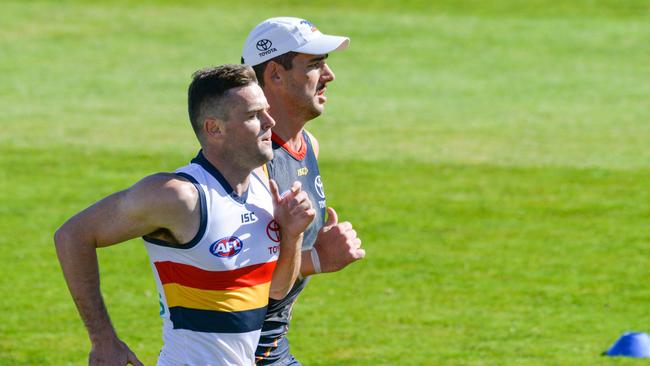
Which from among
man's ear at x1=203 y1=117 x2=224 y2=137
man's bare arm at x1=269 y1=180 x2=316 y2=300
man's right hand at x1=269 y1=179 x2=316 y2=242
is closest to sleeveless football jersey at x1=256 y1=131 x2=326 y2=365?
man's bare arm at x1=269 y1=180 x2=316 y2=300

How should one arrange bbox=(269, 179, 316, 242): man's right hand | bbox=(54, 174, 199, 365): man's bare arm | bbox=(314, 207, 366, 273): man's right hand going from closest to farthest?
bbox=(54, 174, 199, 365): man's bare arm
bbox=(269, 179, 316, 242): man's right hand
bbox=(314, 207, 366, 273): man's right hand

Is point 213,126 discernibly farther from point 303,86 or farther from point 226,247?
point 303,86

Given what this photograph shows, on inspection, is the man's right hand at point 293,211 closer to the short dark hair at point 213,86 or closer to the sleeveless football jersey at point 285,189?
the short dark hair at point 213,86

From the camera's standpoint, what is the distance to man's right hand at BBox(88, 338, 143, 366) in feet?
17.3

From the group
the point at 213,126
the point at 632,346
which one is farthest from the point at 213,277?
the point at 632,346

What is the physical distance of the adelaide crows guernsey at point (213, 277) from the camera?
17.8ft

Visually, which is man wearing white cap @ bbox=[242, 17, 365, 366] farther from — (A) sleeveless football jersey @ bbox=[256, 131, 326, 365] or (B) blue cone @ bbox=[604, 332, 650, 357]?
(B) blue cone @ bbox=[604, 332, 650, 357]

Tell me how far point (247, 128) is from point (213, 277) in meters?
0.66

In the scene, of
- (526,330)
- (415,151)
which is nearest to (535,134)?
(415,151)

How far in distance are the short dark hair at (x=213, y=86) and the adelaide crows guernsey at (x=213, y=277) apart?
Result: 230 millimetres

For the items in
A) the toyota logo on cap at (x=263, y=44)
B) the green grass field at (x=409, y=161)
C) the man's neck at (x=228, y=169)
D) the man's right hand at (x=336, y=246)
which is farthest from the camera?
the green grass field at (x=409, y=161)

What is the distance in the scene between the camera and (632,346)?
998 centimetres

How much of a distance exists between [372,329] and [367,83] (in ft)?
45.2

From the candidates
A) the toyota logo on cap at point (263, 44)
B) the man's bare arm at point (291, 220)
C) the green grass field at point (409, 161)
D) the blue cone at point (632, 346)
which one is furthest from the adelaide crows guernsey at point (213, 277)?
the blue cone at point (632, 346)
